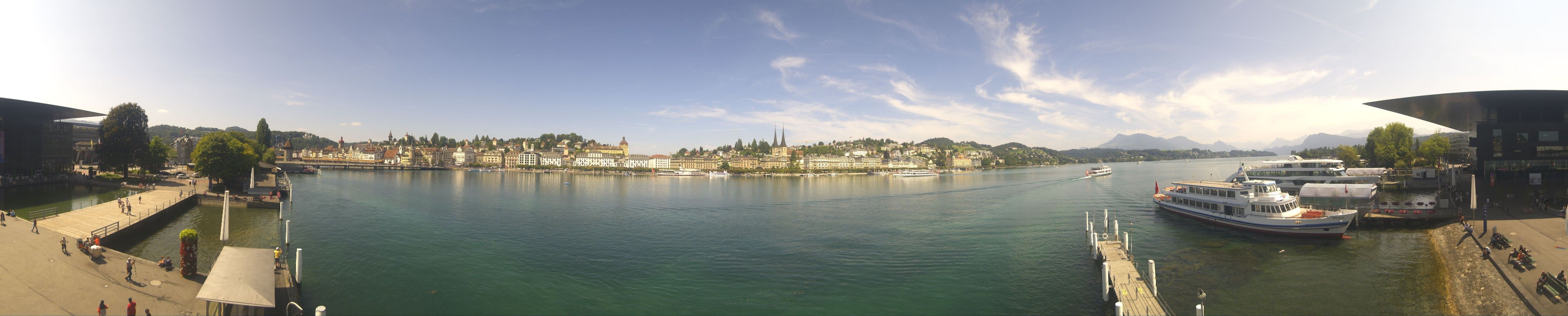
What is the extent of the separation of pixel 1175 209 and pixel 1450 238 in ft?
26.7

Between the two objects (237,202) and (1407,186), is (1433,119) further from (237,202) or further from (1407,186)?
(237,202)

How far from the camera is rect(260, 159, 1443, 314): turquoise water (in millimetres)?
11336

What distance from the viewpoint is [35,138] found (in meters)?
35.1

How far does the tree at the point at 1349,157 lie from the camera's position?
5047 centimetres

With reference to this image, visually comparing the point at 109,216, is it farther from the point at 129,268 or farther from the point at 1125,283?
the point at 1125,283

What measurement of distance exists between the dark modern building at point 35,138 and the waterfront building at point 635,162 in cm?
7919

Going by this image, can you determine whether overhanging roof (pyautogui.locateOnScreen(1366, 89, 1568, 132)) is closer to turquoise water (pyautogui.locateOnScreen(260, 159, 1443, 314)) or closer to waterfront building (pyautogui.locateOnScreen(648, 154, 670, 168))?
turquoise water (pyautogui.locateOnScreen(260, 159, 1443, 314))

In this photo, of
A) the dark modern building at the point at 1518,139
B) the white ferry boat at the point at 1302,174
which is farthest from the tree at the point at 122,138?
the dark modern building at the point at 1518,139

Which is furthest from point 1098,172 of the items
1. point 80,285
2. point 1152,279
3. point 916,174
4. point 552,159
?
point 552,159

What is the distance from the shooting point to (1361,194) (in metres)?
24.6

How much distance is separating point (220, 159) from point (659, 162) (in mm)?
86430

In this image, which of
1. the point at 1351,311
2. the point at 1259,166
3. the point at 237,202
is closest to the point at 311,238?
the point at 237,202

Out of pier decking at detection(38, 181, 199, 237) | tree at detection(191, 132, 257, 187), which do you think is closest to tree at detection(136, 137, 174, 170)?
tree at detection(191, 132, 257, 187)

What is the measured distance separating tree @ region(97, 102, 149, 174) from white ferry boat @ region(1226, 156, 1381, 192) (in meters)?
72.6
